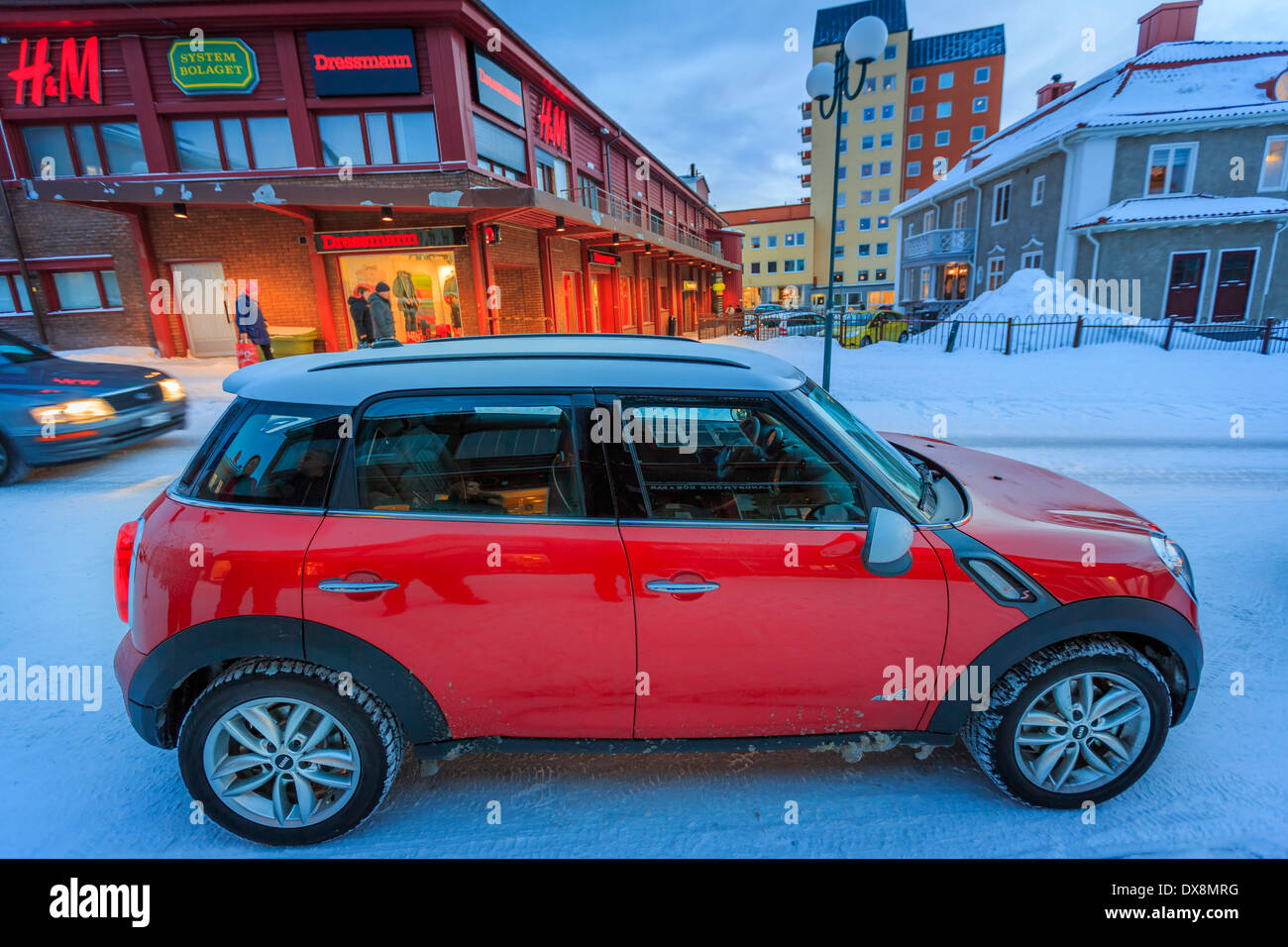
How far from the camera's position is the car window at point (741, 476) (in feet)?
7.25

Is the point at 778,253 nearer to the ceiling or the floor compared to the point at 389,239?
nearer to the ceiling

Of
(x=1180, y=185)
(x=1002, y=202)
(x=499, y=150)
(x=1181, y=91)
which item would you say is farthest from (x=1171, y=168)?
(x=499, y=150)

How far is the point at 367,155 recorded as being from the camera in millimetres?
A: 15578

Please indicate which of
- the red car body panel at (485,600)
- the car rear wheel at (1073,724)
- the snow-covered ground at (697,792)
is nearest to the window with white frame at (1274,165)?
the snow-covered ground at (697,792)

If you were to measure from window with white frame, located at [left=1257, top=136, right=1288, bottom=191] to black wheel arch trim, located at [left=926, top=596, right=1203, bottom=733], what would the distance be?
28.3m

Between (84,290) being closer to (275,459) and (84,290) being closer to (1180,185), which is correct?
(275,459)

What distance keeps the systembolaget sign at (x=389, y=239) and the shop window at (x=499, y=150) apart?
8.00 ft

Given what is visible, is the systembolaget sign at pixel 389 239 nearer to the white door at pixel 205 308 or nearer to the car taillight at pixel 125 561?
the white door at pixel 205 308

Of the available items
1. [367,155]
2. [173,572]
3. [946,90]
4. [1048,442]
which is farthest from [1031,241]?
[946,90]

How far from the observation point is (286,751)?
2152 millimetres

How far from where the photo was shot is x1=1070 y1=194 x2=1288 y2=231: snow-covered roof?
19000 millimetres

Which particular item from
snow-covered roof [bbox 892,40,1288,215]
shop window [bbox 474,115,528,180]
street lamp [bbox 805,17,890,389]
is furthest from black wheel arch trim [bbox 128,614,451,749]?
snow-covered roof [bbox 892,40,1288,215]

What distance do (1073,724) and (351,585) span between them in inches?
107
